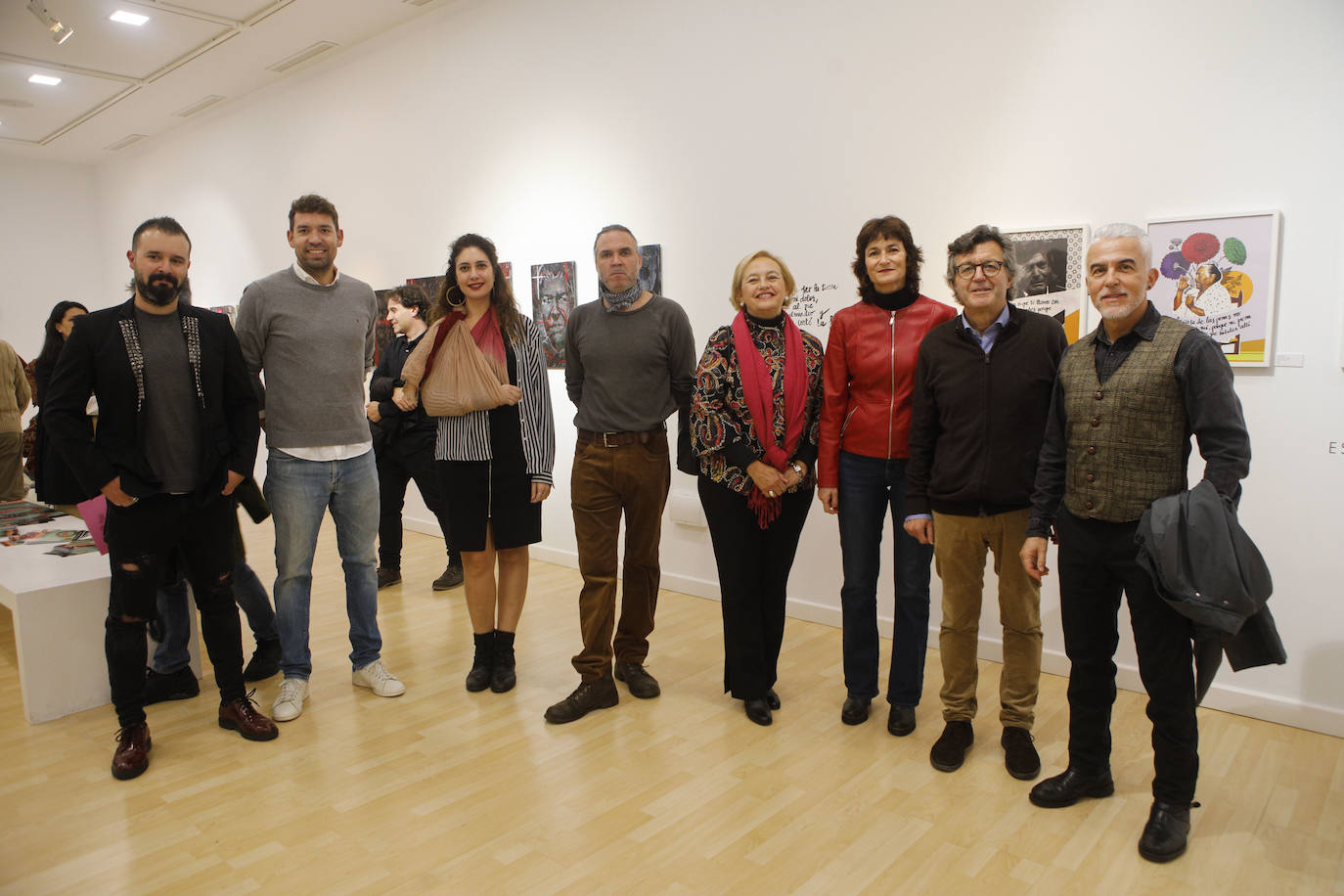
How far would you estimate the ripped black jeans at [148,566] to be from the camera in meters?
2.88

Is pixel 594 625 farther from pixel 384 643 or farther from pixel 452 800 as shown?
pixel 384 643

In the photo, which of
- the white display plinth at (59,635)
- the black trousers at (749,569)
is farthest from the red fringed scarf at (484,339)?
the white display plinth at (59,635)

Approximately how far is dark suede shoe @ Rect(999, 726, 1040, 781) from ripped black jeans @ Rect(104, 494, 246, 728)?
9.07 ft

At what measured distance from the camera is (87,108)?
861cm

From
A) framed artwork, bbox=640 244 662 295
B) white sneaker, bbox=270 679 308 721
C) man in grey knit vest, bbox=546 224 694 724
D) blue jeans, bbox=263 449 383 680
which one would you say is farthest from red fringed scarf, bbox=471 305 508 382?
framed artwork, bbox=640 244 662 295

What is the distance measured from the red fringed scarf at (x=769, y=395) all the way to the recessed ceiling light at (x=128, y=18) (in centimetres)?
568

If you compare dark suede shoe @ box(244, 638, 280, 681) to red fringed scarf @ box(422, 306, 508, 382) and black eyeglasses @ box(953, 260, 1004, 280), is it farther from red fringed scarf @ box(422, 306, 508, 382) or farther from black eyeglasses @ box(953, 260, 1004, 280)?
black eyeglasses @ box(953, 260, 1004, 280)

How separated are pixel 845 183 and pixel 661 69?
1.42m

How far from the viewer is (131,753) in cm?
287

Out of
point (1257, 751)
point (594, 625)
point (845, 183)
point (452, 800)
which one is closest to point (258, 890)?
point (452, 800)

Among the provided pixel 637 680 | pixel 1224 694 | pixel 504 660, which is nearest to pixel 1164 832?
pixel 1224 694

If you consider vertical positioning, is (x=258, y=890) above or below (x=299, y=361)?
below

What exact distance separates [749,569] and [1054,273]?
70.1 inches

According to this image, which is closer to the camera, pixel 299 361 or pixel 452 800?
pixel 452 800
